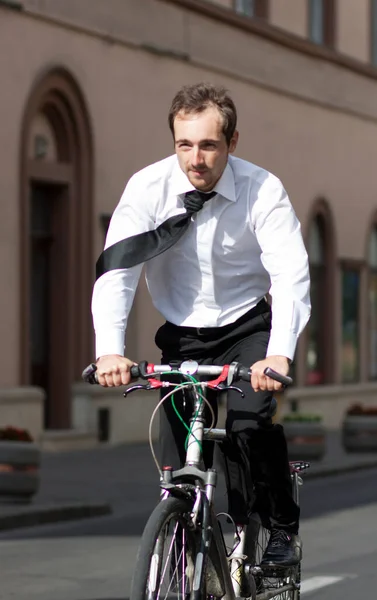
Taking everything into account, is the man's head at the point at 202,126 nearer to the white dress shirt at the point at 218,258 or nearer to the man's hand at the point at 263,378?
the white dress shirt at the point at 218,258

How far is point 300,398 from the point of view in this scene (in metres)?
27.4

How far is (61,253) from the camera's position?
20891 millimetres

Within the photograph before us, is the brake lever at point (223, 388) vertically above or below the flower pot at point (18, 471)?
above

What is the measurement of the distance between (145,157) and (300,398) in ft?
21.3

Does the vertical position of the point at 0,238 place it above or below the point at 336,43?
below

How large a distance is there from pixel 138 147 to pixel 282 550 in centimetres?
1642

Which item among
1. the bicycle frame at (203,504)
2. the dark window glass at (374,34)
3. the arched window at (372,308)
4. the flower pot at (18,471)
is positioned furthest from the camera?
the dark window glass at (374,34)

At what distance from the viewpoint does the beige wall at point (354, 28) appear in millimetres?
29703

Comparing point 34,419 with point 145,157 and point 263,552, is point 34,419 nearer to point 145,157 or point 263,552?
point 145,157

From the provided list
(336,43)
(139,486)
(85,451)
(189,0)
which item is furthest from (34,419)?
(336,43)

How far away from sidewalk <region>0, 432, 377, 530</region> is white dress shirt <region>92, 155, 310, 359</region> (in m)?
6.32

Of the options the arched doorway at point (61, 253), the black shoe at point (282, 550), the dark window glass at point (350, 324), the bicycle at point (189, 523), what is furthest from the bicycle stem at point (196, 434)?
the dark window glass at point (350, 324)

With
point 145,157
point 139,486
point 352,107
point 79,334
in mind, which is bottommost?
point 139,486

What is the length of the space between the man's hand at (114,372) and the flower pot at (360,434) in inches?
638
